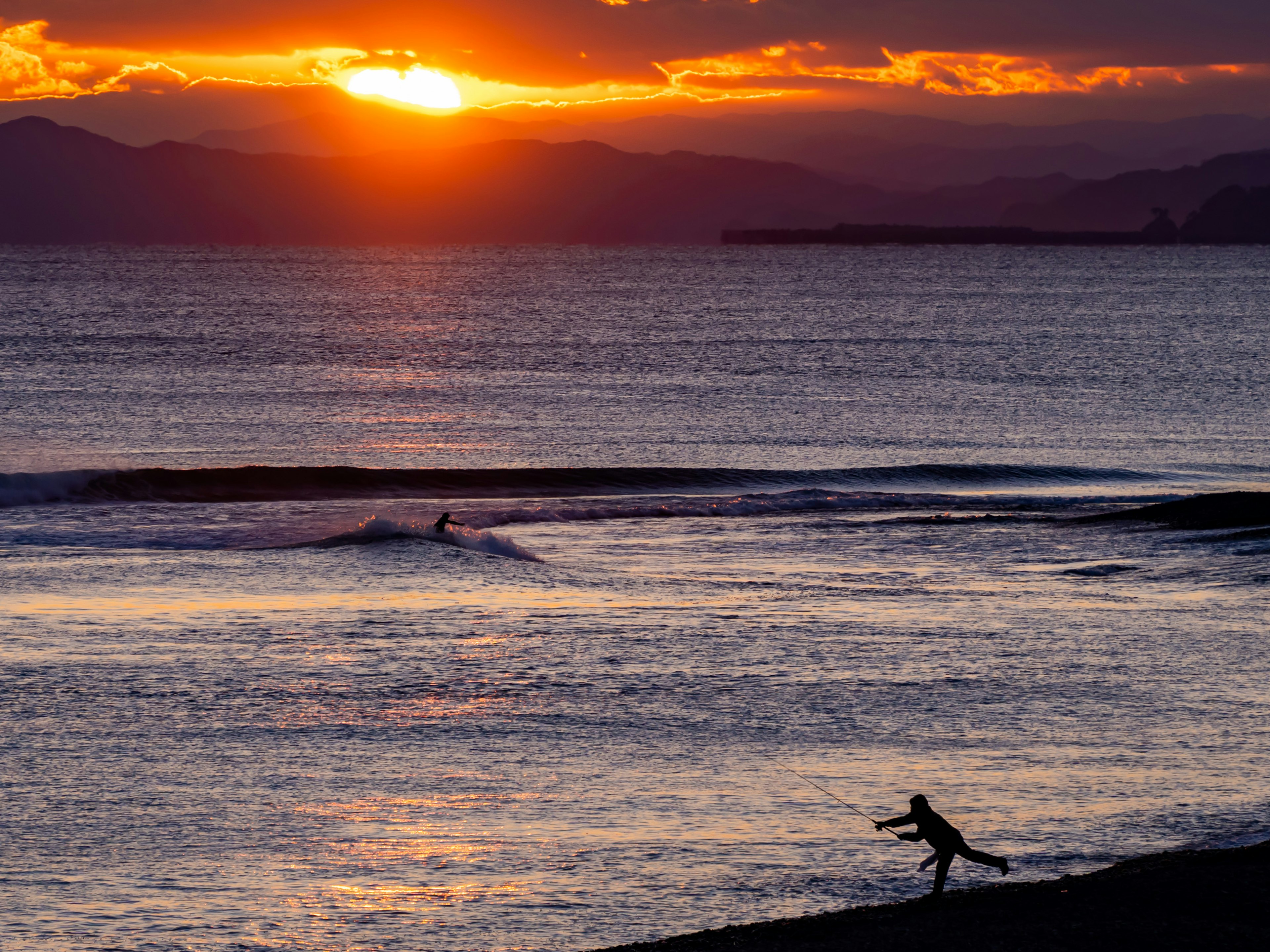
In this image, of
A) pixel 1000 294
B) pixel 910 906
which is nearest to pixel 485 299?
pixel 1000 294

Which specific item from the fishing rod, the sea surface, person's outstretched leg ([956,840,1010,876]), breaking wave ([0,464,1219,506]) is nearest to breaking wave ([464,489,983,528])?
the sea surface

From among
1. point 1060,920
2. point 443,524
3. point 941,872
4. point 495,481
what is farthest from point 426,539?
point 1060,920

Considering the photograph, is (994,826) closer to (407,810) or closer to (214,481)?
(407,810)

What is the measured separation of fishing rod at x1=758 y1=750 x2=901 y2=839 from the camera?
11.8 meters

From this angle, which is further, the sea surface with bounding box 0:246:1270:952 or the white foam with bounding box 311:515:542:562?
the white foam with bounding box 311:515:542:562

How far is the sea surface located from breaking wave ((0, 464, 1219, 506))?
18cm

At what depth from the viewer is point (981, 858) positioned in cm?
979

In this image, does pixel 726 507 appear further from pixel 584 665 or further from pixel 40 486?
pixel 40 486

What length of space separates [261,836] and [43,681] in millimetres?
6427

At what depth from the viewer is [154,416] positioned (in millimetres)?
50750

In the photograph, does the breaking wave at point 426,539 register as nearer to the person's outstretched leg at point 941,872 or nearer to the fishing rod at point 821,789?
the fishing rod at point 821,789

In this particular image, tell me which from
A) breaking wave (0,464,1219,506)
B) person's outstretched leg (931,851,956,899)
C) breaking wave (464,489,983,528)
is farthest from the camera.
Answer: breaking wave (0,464,1219,506)

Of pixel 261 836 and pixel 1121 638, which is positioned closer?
pixel 261 836

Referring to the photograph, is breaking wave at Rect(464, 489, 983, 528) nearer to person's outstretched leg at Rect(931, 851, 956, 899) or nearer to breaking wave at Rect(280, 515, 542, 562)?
breaking wave at Rect(280, 515, 542, 562)
